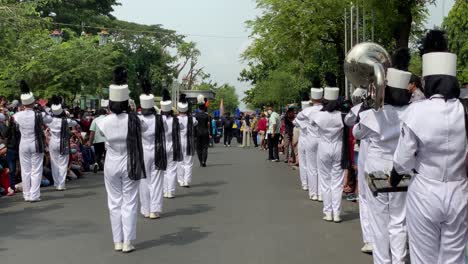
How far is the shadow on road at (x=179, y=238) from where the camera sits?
8.04 meters

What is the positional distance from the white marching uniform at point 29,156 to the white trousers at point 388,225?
7659mm

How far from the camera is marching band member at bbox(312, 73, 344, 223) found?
363 inches

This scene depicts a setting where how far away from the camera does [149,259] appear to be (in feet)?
23.7

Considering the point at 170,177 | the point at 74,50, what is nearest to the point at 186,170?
the point at 170,177

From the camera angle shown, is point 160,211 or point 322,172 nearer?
point 322,172

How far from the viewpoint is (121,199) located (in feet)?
25.4

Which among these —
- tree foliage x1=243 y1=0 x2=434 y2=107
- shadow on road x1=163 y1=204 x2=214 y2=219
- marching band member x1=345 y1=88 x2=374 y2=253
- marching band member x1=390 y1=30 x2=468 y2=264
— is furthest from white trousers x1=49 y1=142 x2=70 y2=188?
tree foliage x1=243 y1=0 x2=434 y2=107

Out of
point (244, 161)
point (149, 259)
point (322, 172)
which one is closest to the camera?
point (149, 259)

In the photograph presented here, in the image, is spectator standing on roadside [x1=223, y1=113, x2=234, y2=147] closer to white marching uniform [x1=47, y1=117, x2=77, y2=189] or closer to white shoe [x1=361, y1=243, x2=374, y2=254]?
white marching uniform [x1=47, y1=117, x2=77, y2=189]

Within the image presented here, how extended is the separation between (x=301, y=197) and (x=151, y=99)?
4.11 m

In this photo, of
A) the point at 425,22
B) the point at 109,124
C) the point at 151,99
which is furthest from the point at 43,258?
the point at 425,22

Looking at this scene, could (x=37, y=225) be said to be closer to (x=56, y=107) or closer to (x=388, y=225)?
(x=56, y=107)

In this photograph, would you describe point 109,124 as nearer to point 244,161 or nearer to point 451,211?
point 451,211

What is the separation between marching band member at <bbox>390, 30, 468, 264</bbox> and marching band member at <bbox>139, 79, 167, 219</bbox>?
6.01 metres
